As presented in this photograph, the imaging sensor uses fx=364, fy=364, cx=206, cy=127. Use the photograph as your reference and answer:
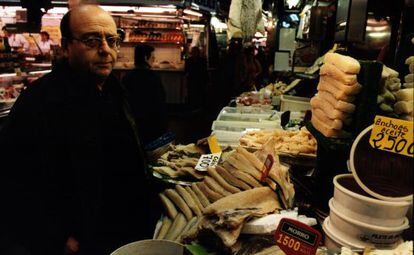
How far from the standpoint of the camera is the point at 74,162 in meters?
2.41

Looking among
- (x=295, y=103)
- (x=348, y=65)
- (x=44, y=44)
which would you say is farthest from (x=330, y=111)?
(x=44, y=44)

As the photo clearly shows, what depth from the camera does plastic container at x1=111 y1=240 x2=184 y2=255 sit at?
6.08 ft

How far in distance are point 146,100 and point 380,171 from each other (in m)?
5.69

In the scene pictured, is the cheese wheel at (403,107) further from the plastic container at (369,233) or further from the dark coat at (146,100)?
the dark coat at (146,100)

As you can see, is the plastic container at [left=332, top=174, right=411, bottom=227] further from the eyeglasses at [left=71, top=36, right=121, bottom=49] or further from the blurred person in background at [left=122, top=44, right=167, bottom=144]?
the blurred person in background at [left=122, top=44, right=167, bottom=144]

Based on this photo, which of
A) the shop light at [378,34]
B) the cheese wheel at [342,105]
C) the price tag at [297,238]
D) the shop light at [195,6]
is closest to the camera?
the price tag at [297,238]

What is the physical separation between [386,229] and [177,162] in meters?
2.05

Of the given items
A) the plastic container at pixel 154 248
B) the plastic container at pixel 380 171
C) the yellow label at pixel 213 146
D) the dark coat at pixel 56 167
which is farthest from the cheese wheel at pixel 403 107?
the dark coat at pixel 56 167

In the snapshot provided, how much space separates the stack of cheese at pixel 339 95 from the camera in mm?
2115

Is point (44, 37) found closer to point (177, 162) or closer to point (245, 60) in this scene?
point (245, 60)

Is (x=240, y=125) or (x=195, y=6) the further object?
(x=195, y=6)

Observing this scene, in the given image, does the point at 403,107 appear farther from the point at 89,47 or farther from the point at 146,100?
the point at 146,100

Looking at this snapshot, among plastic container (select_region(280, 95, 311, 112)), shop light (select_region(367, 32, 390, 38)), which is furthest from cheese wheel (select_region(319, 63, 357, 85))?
plastic container (select_region(280, 95, 311, 112))

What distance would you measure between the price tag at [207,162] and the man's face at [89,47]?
3.57ft
